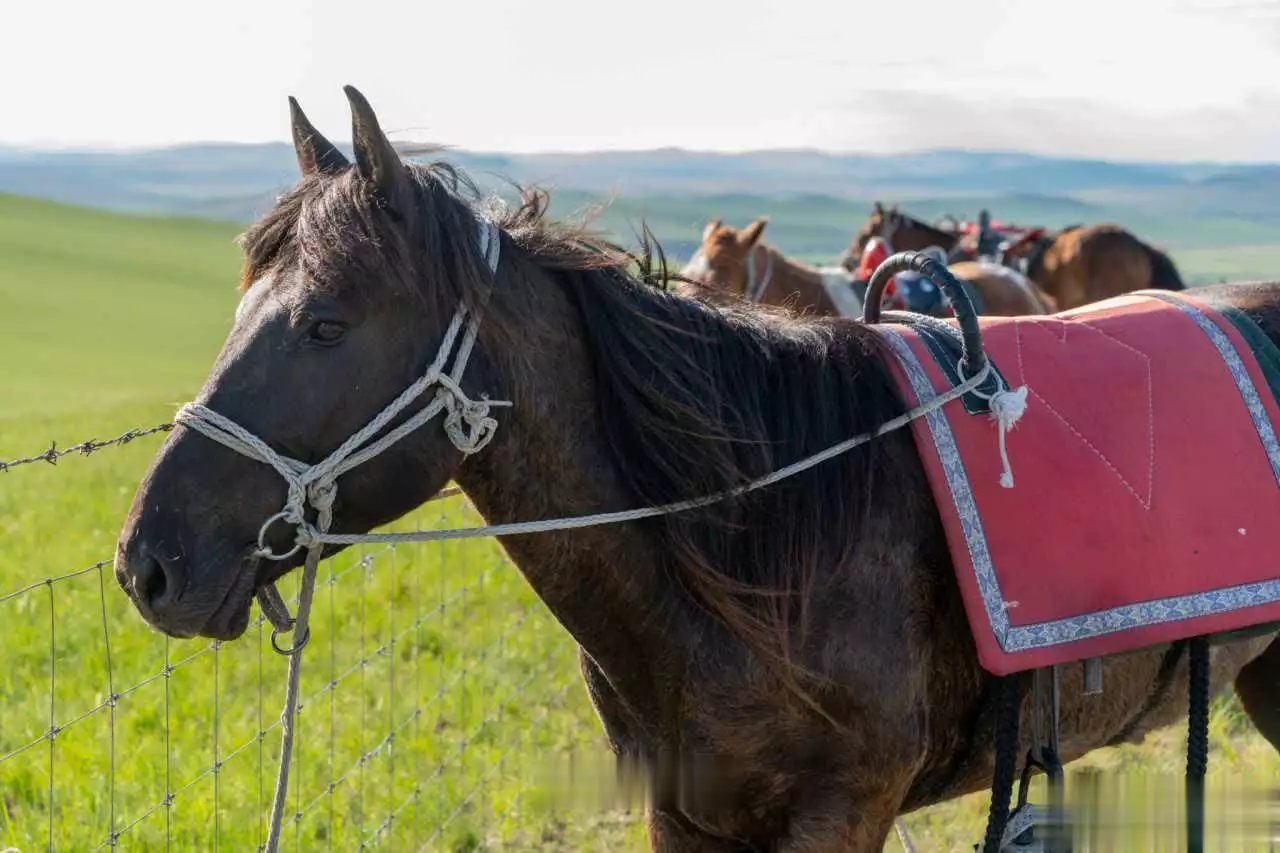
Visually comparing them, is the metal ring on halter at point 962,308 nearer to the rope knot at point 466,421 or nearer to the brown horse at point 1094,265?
the rope knot at point 466,421

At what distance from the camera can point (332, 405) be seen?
6.89 ft

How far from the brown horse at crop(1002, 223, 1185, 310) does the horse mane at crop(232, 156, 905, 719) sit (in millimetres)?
9903

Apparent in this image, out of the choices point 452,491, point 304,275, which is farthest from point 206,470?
point 452,491

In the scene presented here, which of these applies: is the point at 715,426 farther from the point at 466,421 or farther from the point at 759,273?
the point at 759,273

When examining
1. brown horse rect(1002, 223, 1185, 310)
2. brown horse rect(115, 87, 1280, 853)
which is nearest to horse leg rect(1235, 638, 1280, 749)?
brown horse rect(115, 87, 1280, 853)

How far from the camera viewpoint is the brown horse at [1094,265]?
12.0 meters

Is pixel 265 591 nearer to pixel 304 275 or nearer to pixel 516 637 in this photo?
pixel 304 275

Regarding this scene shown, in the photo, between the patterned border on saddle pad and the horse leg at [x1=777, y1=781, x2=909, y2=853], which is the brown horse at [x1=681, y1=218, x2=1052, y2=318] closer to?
A: the patterned border on saddle pad

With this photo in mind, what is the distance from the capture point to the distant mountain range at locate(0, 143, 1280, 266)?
127 feet

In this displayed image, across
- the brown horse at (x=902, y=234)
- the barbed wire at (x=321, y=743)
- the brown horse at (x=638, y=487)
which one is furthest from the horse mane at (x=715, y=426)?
the brown horse at (x=902, y=234)

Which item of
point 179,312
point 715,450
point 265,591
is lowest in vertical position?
point 179,312

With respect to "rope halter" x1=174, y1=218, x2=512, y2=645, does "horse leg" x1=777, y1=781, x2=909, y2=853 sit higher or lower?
lower

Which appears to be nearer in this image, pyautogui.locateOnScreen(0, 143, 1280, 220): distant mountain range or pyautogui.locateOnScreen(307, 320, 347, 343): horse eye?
pyautogui.locateOnScreen(307, 320, 347, 343): horse eye

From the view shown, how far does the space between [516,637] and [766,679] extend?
12.2 feet
